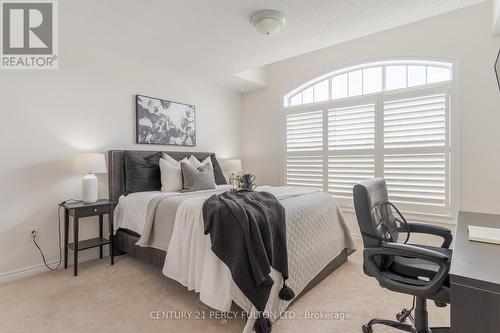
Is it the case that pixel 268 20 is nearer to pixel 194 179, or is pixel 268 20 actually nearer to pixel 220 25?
pixel 220 25

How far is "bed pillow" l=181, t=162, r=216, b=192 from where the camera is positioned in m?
3.12

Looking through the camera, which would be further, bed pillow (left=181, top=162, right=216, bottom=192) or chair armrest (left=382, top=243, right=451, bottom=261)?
bed pillow (left=181, top=162, right=216, bottom=192)

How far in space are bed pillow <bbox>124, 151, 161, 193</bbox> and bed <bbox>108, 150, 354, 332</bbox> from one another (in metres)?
0.12

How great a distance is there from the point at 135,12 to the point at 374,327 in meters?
3.24

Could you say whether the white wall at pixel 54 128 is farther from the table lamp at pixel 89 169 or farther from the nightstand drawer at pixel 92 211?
the nightstand drawer at pixel 92 211

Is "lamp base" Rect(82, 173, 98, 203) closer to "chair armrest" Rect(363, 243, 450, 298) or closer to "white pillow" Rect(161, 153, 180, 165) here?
"white pillow" Rect(161, 153, 180, 165)

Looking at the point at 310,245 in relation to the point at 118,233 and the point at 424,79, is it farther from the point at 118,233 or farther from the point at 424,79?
the point at 424,79

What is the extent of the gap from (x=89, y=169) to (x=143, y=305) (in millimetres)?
1487

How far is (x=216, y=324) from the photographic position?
1769 millimetres

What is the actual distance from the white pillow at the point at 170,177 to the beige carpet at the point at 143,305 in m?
0.96

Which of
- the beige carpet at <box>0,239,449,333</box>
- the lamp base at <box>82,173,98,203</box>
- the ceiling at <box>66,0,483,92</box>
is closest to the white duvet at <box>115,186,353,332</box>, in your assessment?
the beige carpet at <box>0,239,449,333</box>

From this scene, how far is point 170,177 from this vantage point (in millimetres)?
3117

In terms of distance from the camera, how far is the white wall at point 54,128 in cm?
248

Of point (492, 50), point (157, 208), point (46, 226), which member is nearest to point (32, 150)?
point (46, 226)
